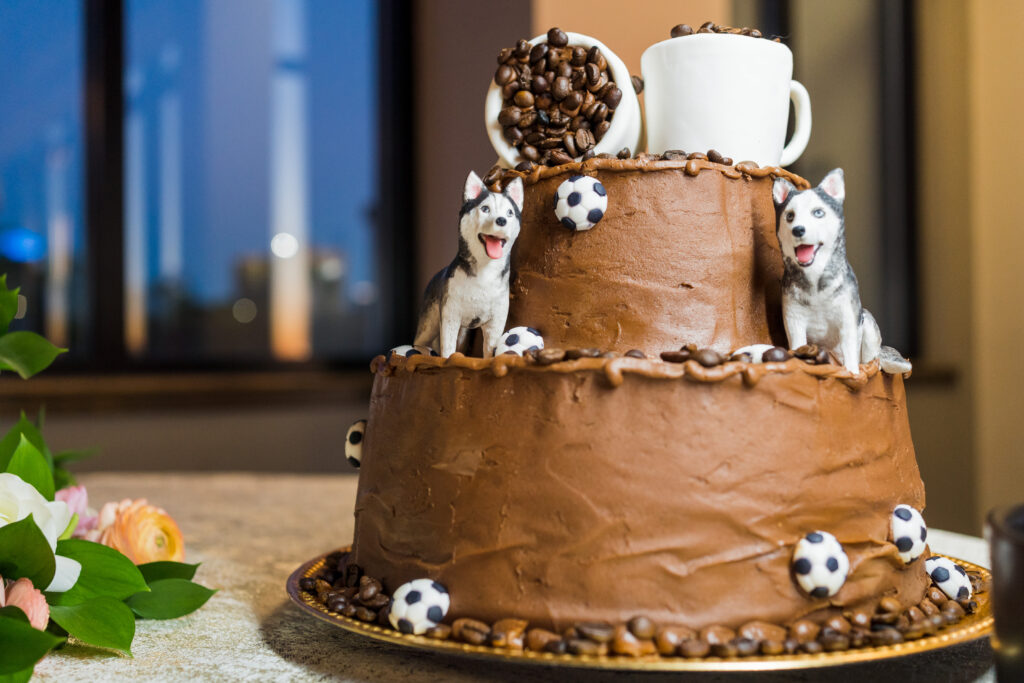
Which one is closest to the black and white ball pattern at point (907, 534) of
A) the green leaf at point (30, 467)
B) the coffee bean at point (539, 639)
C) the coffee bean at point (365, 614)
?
the coffee bean at point (539, 639)

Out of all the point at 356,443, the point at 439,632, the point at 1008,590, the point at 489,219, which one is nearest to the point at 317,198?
the point at 356,443

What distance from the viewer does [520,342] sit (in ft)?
3.98

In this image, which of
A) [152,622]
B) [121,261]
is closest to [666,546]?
[152,622]

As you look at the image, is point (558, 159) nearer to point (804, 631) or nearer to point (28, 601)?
point (804, 631)

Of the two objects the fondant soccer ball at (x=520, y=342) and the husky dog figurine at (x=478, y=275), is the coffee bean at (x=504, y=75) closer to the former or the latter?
the husky dog figurine at (x=478, y=275)

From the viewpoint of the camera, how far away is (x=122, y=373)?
150 inches

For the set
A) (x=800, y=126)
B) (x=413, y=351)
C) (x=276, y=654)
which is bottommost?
(x=276, y=654)

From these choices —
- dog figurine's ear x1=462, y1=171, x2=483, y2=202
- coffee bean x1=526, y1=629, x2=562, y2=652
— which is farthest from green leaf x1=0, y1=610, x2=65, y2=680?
dog figurine's ear x1=462, y1=171, x2=483, y2=202

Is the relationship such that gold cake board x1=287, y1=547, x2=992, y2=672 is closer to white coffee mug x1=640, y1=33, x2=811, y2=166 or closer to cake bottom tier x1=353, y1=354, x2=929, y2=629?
cake bottom tier x1=353, y1=354, x2=929, y2=629

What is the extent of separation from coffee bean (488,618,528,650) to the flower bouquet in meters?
0.44

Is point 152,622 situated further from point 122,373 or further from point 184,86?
point 184,86

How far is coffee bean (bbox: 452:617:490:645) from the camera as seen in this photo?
1.04 meters

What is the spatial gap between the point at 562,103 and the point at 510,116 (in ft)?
0.26

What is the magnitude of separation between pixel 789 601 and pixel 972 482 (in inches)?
135
